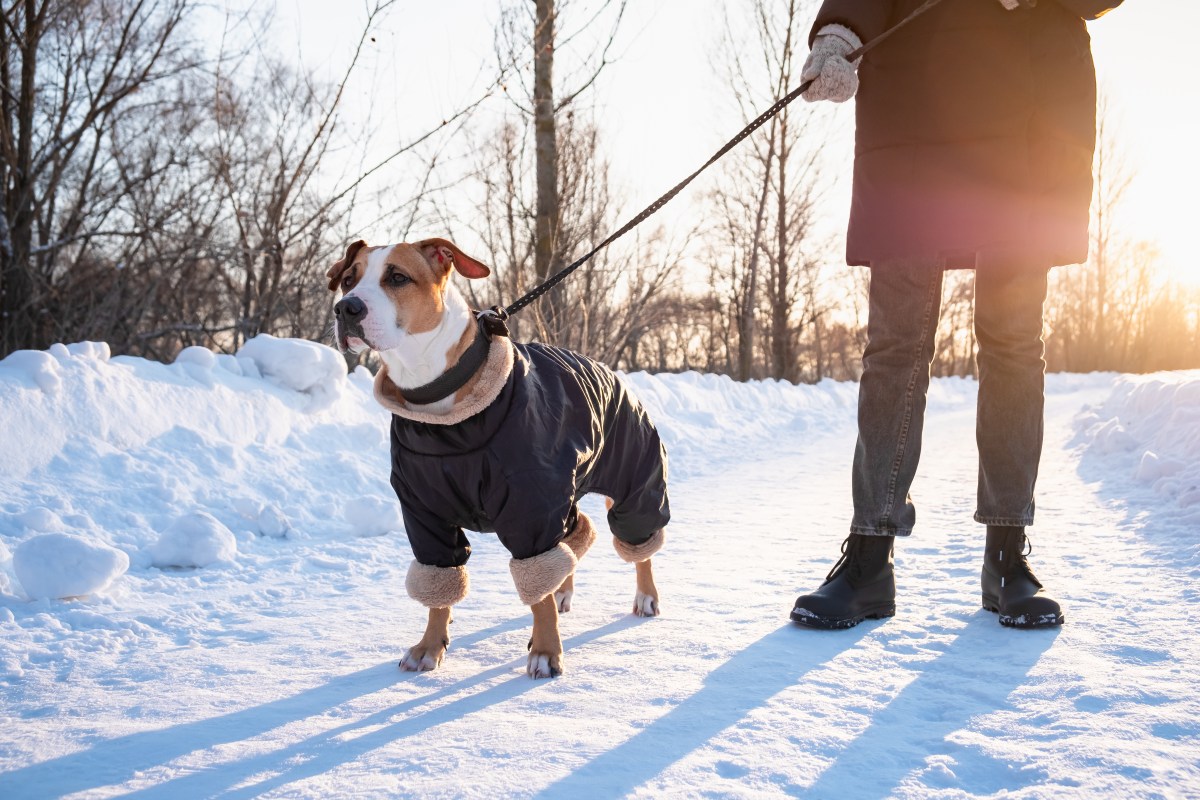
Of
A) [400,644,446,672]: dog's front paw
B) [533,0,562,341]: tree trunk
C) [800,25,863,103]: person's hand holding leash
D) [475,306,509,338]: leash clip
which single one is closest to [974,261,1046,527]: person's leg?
[800,25,863,103]: person's hand holding leash

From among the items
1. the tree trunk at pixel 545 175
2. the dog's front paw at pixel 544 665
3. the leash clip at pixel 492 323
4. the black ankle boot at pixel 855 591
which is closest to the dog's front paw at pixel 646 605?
the black ankle boot at pixel 855 591

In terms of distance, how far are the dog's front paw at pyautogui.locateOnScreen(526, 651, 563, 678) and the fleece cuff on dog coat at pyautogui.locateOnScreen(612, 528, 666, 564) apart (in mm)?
663

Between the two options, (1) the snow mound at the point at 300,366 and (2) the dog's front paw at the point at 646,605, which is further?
(1) the snow mound at the point at 300,366

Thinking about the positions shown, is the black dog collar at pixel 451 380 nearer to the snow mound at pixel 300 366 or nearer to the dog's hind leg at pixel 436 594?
the dog's hind leg at pixel 436 594

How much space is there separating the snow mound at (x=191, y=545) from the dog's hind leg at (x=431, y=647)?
4.35 ft

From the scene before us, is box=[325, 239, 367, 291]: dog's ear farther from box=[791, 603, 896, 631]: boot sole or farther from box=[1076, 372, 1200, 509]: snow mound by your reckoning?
box=[1076, 372, 1200, 509]: snow mound

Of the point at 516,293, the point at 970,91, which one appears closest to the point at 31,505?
the point at 970,91

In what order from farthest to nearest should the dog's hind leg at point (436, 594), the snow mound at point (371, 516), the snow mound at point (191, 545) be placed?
the snow mound at point (371, 516)
the snow mound at point (191, 545)
the dog's hind leg at point (436, 594)

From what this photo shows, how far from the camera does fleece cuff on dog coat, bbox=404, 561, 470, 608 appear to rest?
7.64 ft

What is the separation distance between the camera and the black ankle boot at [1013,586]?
234 cm

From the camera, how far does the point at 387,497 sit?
4574 mm

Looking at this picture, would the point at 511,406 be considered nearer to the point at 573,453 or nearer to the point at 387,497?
the point at 573,453

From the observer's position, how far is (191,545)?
10.6 feet

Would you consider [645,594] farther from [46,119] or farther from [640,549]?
[46,119]
